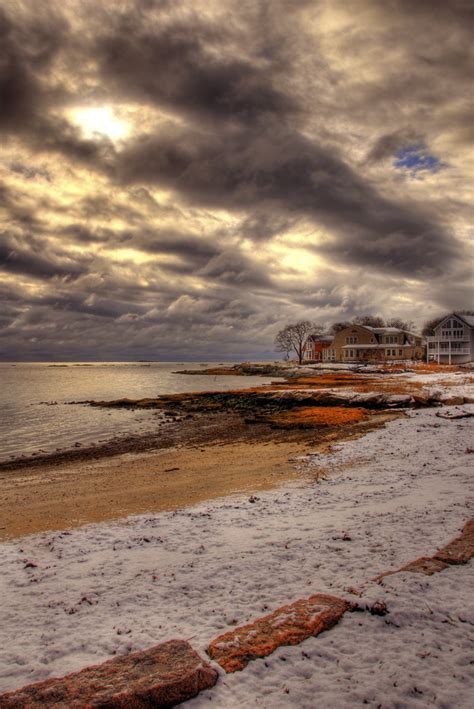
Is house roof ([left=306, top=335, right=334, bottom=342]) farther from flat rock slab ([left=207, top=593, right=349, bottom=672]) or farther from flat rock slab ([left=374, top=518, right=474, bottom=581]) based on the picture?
flat rock slab ([left=207, top=593, right=349, bottom=672])

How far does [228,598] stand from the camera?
4918mm

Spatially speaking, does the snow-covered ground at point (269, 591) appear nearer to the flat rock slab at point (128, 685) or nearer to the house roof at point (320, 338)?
the flat rock slab at point (128, 685)

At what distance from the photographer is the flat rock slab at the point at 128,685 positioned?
334 centimetres

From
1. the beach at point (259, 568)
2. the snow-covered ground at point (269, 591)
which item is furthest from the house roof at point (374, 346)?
the snow-covered ground at point (269, 591)

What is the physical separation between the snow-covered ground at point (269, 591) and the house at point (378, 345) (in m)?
88.2

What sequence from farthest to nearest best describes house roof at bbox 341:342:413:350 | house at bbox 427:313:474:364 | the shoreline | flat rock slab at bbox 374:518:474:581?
house roof at bbox 341:342:413:350 < house at bbox 427:313:474:364 < the shoreline < flat rock slab at bbox 374:518:474:581

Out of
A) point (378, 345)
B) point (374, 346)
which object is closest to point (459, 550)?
point (374, 346)

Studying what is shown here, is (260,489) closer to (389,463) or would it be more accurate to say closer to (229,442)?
(389,463)

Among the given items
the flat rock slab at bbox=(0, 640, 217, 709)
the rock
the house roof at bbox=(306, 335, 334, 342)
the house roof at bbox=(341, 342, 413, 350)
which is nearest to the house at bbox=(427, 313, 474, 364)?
the house roof at bbox=(341, 342, 413, 350)

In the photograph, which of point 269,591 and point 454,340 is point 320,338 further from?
point 269,591

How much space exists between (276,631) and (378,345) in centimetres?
9540

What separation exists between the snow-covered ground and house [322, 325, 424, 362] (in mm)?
88216

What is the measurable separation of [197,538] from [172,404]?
3009 centimetres

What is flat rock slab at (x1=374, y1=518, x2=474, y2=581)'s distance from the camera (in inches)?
204
